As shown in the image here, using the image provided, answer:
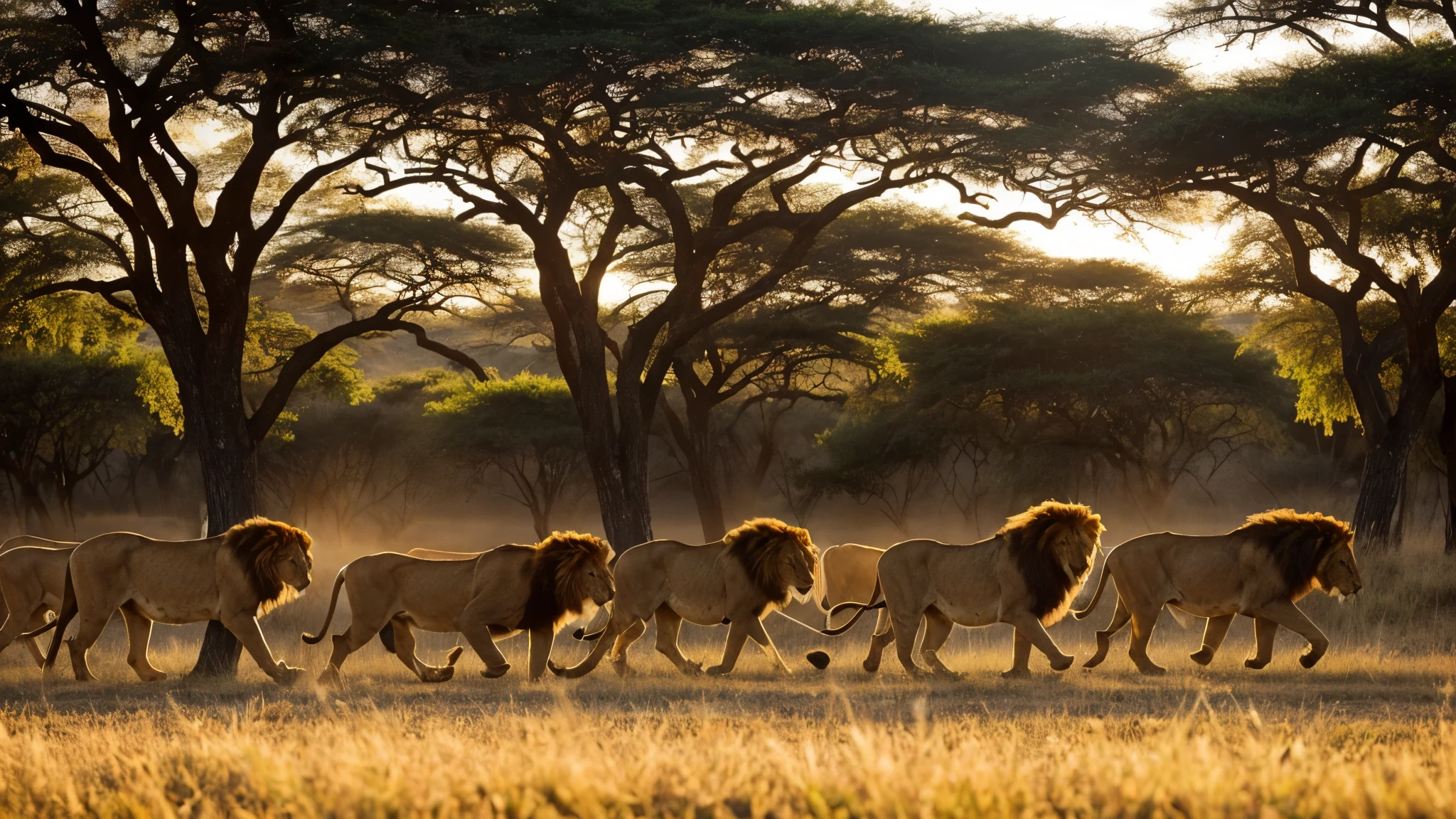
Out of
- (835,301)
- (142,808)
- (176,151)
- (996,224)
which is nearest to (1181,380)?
(835,301)

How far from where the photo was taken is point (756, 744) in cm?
544

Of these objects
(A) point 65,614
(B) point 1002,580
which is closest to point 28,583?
(A) point 65,614

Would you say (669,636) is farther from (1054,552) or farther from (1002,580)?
(1054,552)

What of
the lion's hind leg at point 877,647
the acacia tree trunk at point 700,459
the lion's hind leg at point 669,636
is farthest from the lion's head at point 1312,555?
the acacia tree trunk at point 700,459

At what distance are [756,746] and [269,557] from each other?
669 cm

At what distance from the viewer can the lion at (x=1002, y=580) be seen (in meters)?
10.6

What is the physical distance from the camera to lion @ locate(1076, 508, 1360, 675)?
10.6 m

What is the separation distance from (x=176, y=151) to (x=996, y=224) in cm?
934

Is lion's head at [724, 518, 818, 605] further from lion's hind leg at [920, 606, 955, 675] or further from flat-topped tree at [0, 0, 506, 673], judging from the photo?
flat-topped tree at [0, 0, 506, 673]

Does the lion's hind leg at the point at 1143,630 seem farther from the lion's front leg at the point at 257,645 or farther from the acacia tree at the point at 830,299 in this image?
the acacia tree at the point at 830,299

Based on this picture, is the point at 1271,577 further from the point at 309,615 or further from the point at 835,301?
the point at 835,301

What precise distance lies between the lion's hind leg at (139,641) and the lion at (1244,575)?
7587 mm

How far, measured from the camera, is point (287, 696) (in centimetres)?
980

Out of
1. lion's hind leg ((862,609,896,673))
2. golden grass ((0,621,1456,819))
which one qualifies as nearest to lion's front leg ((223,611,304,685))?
golden grass ((0,621,1456,819))
